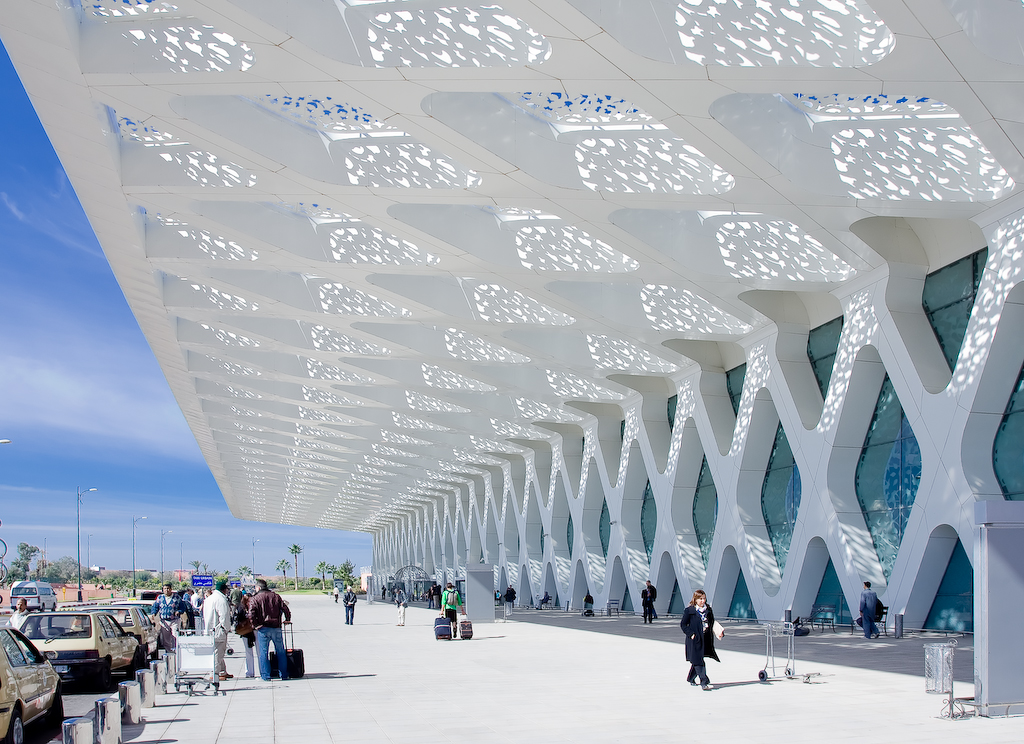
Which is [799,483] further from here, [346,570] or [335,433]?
[346,570]

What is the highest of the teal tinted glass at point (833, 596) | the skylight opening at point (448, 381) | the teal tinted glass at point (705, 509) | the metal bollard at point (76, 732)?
the skylight opening at point (448, 381)

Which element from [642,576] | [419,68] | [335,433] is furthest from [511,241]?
[335,433]

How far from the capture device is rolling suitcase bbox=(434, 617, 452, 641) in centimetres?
2189

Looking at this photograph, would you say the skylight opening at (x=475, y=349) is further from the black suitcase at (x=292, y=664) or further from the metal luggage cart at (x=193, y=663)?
the metal luggage cart at (x=193, y=663)

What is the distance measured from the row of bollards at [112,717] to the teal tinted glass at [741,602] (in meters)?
18.2

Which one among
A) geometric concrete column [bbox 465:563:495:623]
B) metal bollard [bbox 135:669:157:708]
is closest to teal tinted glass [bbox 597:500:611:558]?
geometric concrete column [bbox 465:563:495:623]

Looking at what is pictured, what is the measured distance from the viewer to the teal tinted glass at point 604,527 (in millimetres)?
38375

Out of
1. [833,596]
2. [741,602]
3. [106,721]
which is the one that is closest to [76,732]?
[106,721]

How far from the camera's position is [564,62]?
11.6 meters

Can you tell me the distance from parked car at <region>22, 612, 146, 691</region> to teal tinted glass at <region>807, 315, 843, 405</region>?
52.7 feet

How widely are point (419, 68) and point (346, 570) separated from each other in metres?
127

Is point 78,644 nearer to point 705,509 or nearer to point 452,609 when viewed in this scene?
point 452,609

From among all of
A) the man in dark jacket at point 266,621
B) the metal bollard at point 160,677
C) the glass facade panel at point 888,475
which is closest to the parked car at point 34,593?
the man in dark jacket at point 266,621

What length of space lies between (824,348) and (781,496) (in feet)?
13.5
